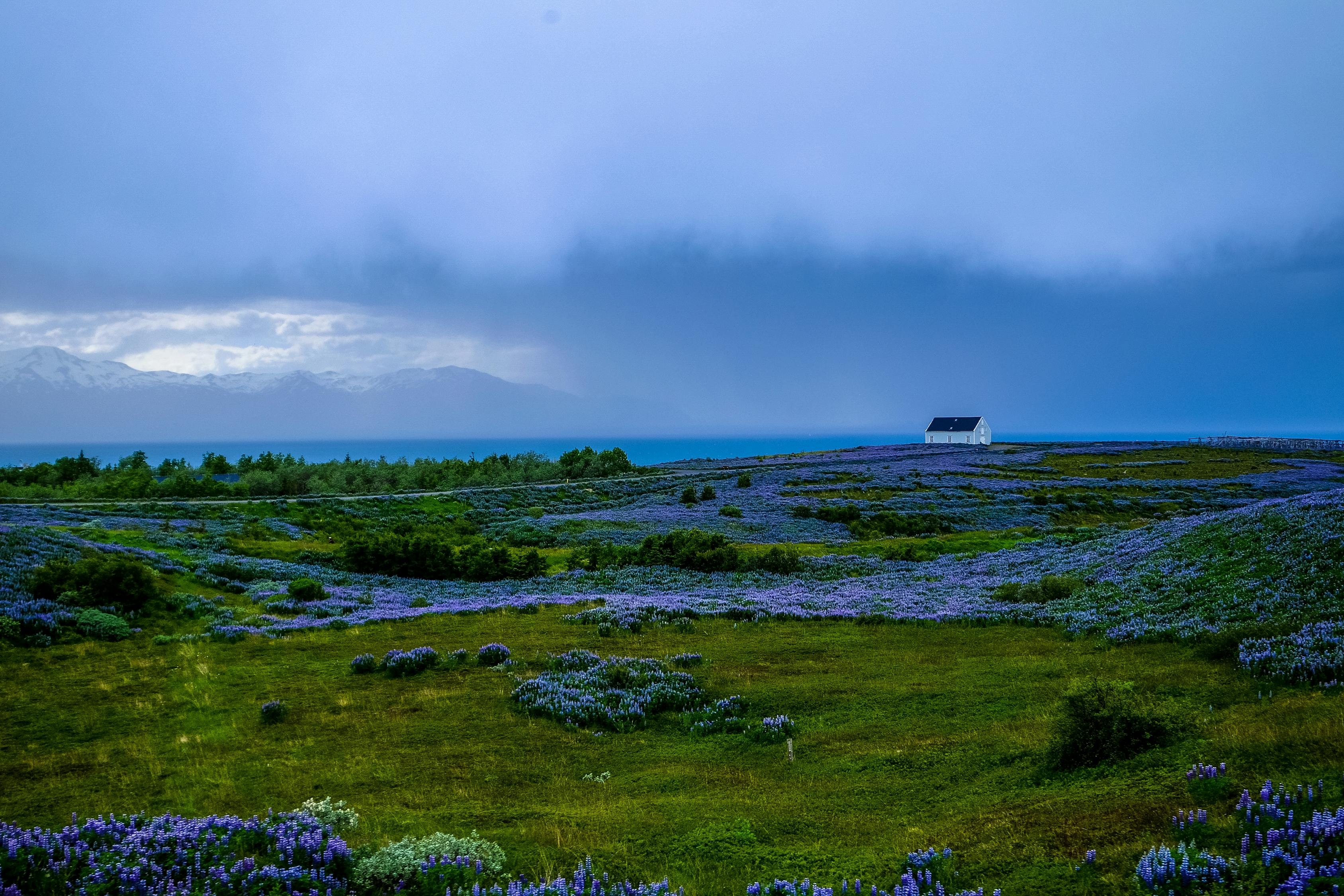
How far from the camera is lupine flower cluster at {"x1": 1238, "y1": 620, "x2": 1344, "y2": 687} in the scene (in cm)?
1086

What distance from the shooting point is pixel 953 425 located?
164500 millimetres

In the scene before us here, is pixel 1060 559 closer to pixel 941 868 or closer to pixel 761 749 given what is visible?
pixel 761 749

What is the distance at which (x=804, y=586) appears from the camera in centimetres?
3083

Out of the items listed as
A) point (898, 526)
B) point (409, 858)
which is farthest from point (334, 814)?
point (898, 526)

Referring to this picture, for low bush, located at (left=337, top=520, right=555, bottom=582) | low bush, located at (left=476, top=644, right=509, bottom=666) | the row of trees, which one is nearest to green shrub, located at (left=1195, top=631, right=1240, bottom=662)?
low bush, located at (left=476, top=644, right=509, bottom=666)

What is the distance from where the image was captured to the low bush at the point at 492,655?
18.4 meters

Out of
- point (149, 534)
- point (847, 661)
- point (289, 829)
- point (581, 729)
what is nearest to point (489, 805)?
point (289, 829)

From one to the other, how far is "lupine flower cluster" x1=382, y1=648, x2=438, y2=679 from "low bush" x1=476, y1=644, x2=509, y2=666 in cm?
106

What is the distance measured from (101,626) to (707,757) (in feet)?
61.7

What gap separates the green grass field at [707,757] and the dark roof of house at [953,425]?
152 m

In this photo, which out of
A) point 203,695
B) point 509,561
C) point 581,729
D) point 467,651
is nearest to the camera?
point 581,729

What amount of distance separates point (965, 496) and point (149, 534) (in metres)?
64.8

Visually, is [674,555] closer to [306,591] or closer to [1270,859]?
[306,591]

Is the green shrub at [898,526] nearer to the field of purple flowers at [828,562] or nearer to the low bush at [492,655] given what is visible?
the field of purple flowers at [828,562]
